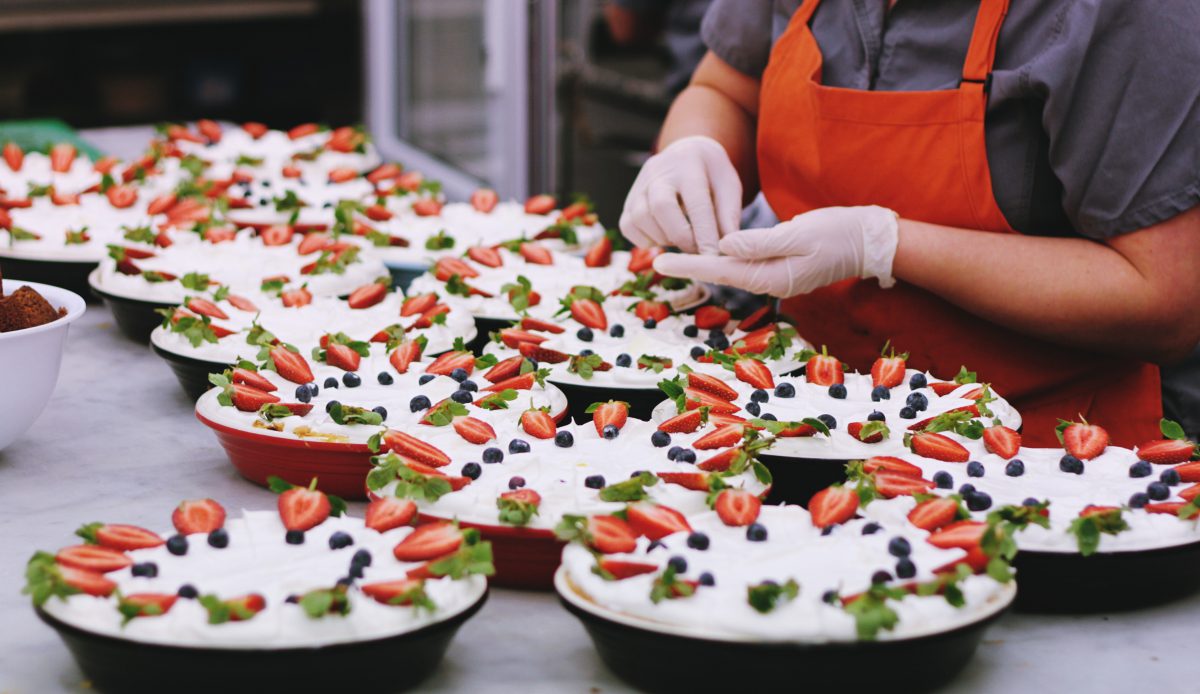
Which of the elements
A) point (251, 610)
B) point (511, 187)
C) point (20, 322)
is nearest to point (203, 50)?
point (511, 187)

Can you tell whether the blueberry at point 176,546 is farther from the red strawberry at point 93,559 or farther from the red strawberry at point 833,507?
the red strawberry at point 833,507

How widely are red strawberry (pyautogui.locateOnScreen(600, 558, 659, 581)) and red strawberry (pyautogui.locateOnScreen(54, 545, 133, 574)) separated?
435mm

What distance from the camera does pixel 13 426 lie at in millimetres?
1678

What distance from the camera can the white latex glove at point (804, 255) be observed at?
6.39ft

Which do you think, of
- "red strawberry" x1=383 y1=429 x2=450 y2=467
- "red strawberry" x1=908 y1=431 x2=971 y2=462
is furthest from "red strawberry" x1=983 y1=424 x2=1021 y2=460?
"red strawberry" x1=383 y1=429 x2=450 y2=467

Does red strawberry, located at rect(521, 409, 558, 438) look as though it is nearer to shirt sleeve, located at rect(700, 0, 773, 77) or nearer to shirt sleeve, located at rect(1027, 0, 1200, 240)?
shirt sleeve, located at rect(1027, 0, 1200, 240)

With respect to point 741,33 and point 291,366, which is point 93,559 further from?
point 741,33

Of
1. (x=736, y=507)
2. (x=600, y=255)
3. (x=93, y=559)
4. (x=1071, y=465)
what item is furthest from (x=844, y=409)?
(x=93, y=559)

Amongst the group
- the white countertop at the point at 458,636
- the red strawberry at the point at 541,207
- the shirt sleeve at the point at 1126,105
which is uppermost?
the shirt sleeve at the point at 1126,105

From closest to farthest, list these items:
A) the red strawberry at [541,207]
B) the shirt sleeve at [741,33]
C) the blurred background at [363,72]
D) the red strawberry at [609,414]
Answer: the red strawberry at [609,414] → the shirt sleeve at [741,33] → the red strawberry at [541,207] → the blurred background at [363,72]

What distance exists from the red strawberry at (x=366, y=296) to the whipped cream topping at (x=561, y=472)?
57 centimetres

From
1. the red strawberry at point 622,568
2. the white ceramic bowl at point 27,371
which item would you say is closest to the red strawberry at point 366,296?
the white ceramic bowl at point 27,371

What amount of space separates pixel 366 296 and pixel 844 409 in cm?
80

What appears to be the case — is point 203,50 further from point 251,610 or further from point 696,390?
point 251,610
